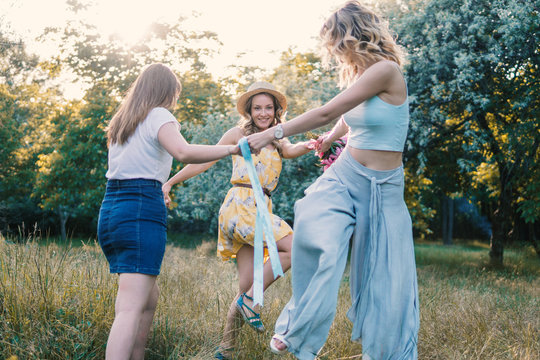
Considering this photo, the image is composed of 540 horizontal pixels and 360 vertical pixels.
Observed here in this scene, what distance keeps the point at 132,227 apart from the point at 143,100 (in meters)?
0.78

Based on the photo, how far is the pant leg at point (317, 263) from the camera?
2.96 metres

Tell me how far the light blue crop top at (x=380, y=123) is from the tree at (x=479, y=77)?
6497 millimetres

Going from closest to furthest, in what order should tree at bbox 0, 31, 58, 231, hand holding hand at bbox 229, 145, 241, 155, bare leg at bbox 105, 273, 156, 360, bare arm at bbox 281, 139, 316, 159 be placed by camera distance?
bare leg at bbox 105, 273, 156, 360 < hand holding hand at bbox 229, 145, 241, 155 < bare arm at bbox 281, 139, 316, 159 < tree at bbox 0, 31, 58, 231

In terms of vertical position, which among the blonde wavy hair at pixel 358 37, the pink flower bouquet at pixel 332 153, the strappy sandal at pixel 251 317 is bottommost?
the strappy sandal at pixel 251 317

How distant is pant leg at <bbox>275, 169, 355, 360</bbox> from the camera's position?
296 centimetres

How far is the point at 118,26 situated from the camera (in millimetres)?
17344

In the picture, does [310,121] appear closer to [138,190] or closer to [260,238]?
[260,238]

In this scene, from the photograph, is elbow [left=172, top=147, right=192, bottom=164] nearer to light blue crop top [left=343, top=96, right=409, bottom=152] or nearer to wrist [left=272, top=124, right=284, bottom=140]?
wrist [left=272, top=124, right=284, bottom=140]

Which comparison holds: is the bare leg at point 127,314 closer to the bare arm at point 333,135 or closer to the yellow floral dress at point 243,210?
the yellow floral dress at point 243,210

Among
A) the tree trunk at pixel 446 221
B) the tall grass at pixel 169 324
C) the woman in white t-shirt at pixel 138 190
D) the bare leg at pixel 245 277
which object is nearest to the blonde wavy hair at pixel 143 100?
the woman in white t-shirt at pixel 138 190

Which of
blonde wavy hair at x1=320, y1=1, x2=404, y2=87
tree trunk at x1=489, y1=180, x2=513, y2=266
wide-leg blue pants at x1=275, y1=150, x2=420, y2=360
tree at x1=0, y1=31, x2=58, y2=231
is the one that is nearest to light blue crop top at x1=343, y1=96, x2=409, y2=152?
wide-leg blue pants at x1=275, y1=150, x2=420, y2=360

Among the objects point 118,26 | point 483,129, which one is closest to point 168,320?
point 483,129

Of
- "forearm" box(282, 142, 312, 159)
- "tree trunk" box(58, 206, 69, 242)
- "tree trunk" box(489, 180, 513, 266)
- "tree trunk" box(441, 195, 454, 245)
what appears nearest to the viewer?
"forearm" box(282, 142, 312, 159)

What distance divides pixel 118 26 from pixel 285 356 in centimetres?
1594
